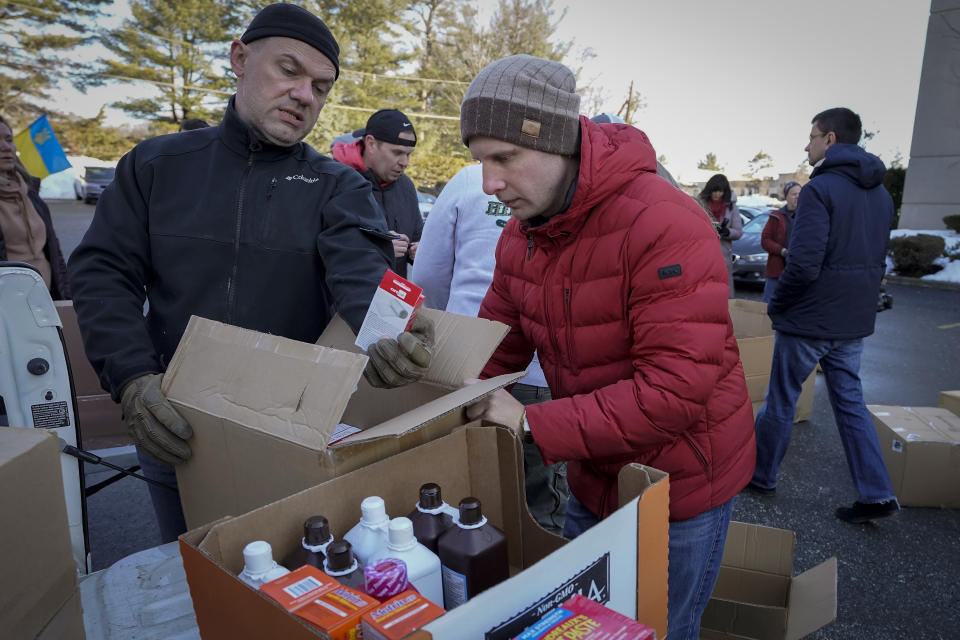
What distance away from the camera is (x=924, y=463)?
339cm

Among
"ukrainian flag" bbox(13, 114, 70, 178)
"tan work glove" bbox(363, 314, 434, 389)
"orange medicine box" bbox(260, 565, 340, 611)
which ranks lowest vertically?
"orange medicine box" bbox(260, 565, 340, 611)

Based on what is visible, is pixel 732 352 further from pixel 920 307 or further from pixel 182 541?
pixel 920 307

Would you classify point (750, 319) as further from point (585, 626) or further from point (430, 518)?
point (585, 626)

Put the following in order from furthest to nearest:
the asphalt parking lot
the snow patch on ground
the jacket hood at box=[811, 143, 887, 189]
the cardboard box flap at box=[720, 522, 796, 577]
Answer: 1. the snow patch on ground
2. the jacket hood at box=[811, 143, 887, 189]
3. the asphalt parking lot
4. the cardboard box flap at box=[720, 522, 796, 577]

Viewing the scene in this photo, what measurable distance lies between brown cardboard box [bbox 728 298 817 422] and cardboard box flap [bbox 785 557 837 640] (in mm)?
1663

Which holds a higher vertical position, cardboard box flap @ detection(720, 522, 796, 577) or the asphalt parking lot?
cardboard box flap @ detection(720, 522, 796, 577)

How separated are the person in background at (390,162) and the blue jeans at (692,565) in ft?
8.56

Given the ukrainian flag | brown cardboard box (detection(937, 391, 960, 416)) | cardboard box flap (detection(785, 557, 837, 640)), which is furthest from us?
the ukrainian flag

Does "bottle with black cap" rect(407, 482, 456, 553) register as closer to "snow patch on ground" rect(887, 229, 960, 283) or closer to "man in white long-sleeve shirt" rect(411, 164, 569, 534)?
"man in white long-sleeve shirt" rect(411, 164, 569, 534)

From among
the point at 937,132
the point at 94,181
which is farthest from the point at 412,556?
the point at 94,181

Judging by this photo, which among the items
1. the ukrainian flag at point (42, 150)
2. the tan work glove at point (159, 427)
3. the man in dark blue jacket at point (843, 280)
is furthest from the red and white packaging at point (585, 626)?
the ukrainian flag at point (42, 150)

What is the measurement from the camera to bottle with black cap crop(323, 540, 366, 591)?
0.94 m

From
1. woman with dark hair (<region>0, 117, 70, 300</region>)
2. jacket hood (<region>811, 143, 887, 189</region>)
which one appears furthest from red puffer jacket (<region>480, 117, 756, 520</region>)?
woman with dark hair (<region>0, 117, 70, 300</region>)

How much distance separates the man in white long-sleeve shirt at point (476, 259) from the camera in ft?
8.42
